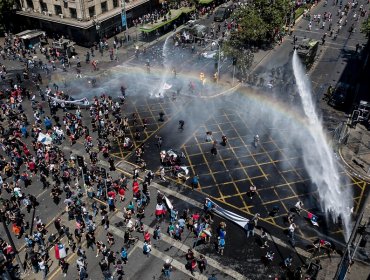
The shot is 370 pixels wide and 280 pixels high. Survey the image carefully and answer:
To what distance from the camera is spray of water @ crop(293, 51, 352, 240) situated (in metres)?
31.9

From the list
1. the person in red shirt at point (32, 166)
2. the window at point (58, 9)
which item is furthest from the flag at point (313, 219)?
the window at point (58, 9)

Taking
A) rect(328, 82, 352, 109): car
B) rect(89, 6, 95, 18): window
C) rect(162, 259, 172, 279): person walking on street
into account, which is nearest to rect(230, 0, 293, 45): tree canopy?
rect(328, 82, 352, 109): car

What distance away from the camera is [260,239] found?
95.9 feet

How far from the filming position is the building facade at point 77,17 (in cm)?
6200

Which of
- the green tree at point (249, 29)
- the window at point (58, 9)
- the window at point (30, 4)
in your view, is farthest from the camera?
the window at point (30, 4)

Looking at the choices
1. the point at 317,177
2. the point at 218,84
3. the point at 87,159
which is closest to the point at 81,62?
the point at 218,84

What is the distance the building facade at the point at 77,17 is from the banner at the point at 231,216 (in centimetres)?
4314

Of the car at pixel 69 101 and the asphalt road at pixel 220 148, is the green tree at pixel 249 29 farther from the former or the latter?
the car at pixel 69 101

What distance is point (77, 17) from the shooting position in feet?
→ 205

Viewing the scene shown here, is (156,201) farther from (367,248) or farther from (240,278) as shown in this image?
(367,248)

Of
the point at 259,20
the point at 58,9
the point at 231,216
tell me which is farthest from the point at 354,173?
the point at 58,9

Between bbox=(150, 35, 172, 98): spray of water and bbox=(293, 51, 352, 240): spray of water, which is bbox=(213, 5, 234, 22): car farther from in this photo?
bbox=(293, 51, 352, 240): spray of water

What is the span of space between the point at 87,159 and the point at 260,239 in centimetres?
1960

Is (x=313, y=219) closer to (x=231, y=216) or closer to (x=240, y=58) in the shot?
(x=231, y=216)
